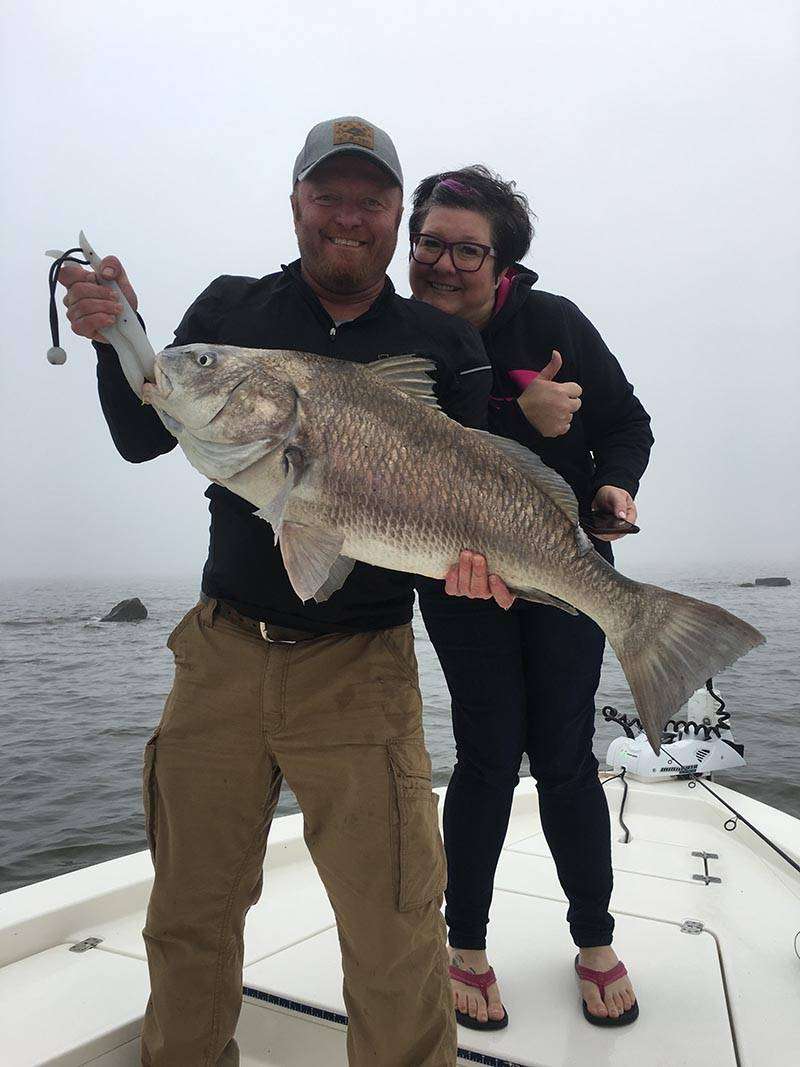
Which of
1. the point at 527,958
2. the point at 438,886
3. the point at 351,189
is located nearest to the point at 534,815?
the point at 527,958

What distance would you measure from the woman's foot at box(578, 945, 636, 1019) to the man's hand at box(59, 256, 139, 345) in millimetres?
2766

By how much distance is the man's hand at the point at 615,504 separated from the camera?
2771 mm

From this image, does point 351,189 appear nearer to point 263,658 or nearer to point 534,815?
point 263,658

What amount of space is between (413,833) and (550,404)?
4.97ft

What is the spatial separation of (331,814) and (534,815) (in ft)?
11.1

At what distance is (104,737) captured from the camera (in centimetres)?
1240

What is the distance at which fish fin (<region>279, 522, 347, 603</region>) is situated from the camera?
2010 mm

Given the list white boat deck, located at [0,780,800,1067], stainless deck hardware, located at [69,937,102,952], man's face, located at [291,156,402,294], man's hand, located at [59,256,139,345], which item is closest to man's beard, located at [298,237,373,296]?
man's face, located at [291,156,402,294]

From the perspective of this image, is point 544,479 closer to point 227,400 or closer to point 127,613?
point 227,400

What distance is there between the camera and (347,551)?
2135mm

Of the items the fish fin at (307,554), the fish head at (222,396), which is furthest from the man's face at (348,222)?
the fish fin at (307,554)

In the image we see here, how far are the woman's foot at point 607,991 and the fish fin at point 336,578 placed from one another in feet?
5.95

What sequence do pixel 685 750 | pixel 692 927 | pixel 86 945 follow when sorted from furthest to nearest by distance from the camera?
pixel 685 750
pixel 692 927
pixel 86 945

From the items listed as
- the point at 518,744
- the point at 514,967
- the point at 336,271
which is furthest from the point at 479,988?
the point at 336,271
